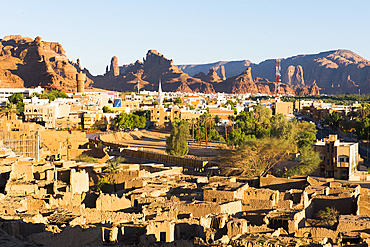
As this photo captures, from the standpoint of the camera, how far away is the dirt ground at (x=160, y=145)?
169ft

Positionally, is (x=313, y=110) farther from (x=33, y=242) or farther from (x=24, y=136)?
(x=33, y=242)

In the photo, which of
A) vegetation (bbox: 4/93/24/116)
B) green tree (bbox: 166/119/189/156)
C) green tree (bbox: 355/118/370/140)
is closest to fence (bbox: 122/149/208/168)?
green tree (bbox: 166/119/189/156)

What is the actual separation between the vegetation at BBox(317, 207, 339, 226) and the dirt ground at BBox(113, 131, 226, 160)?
22865mm

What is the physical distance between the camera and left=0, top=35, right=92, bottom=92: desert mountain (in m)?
123

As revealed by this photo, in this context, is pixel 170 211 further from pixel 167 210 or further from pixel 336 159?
pixel 336 159

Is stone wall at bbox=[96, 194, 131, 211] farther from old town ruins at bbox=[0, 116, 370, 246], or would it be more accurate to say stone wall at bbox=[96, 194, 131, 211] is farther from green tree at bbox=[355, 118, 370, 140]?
green tree at bbox=[355, 118, 370, 140]

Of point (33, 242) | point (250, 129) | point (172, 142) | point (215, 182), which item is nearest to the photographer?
point (33, 242)

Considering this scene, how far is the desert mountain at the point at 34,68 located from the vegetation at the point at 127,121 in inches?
2079

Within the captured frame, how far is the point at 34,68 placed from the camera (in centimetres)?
13512

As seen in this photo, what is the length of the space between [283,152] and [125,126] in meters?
37.2

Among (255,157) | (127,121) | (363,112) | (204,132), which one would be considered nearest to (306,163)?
(255,157)

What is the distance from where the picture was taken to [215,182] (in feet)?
82.6

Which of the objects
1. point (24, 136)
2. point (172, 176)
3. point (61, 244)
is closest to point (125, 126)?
point (24, 136)

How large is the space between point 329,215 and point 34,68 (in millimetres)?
125161
